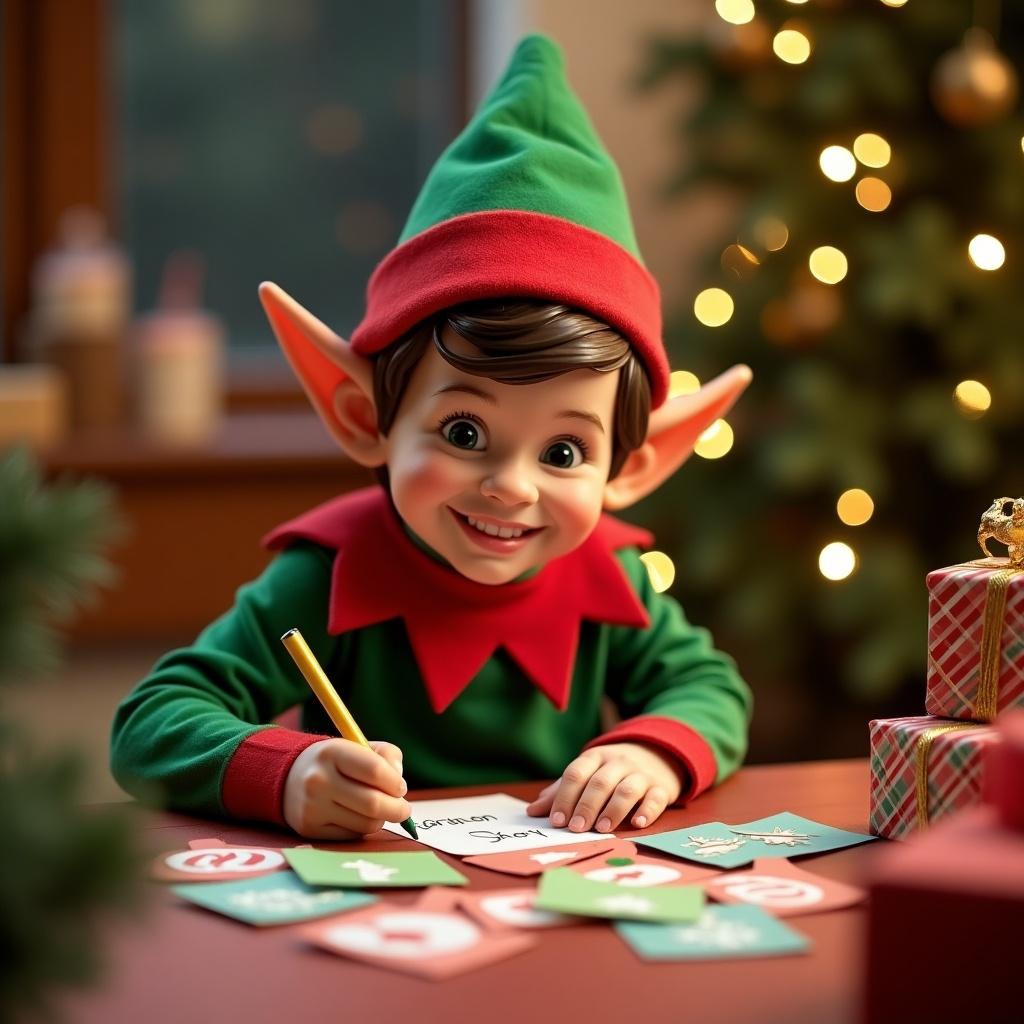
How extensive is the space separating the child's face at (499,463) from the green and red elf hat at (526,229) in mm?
49

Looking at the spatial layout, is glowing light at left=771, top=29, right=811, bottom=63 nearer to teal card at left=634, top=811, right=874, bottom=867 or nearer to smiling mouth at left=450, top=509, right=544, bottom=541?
smiling mouth at left=450, top=509, right=544, bottom=541

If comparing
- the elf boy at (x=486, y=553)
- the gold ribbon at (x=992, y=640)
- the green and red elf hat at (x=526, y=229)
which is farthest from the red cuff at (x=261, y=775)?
the gold ribbon at (x=992, y=640)

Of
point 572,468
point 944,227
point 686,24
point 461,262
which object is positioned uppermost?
point 686,24

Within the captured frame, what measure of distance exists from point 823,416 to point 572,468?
1.49 metres

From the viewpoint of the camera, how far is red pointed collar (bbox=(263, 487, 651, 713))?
1.21m

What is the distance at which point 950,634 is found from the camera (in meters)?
0.97

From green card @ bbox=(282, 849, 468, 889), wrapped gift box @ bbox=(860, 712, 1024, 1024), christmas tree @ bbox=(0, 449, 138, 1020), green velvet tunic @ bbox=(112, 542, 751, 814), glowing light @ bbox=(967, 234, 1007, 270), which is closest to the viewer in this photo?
christmas tree @ bbox=(0, 449, 138, 1020)

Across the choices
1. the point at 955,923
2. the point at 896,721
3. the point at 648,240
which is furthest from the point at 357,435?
the point at 648,240

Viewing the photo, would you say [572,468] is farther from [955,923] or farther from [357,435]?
[955,923]

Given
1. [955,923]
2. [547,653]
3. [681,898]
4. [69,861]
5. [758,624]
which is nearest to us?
[69,861]

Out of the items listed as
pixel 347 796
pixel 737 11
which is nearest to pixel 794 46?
pixel 737 11

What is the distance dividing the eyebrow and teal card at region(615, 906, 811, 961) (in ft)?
1.37

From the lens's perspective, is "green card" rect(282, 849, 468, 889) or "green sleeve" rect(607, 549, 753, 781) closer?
"green card" rect(282, 849, 468, 889)

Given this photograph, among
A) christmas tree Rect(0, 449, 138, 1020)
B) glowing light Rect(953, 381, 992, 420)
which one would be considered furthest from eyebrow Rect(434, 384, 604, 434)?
glowing light Rect(953, 381, 992, 420)
